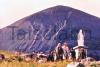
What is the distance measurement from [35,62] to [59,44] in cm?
30

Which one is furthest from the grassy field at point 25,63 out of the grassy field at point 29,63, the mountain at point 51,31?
the mountain at point 51,31

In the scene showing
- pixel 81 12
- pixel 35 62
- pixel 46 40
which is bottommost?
pixel 35 62

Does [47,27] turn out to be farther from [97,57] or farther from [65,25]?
[97,57]

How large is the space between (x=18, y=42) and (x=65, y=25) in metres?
0.50

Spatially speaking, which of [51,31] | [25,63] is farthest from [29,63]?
[51,31]

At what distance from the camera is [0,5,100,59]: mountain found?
3.38 metres

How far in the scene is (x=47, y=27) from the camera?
3400 millimetres

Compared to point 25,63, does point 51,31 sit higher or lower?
higher

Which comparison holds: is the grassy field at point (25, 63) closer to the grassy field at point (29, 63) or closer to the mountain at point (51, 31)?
the grassy field at point (29, 63)

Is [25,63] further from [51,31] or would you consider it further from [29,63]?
[51,31]

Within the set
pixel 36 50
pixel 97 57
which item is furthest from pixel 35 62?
pixel 97 57

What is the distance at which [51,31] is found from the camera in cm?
339

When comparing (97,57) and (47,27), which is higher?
(47,27)

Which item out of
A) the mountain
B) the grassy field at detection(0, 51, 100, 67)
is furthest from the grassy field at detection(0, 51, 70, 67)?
the mountain
